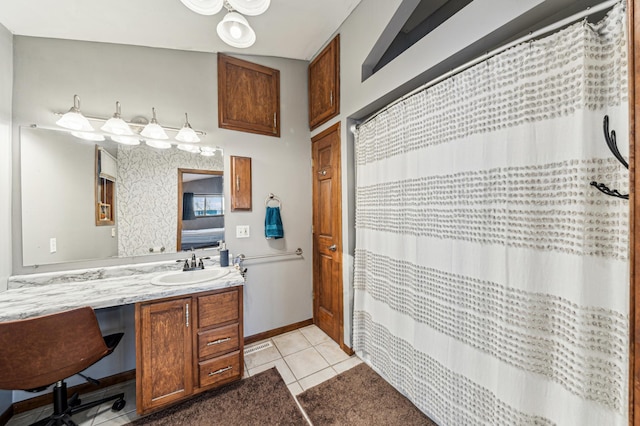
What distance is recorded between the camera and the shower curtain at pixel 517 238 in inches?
30.0

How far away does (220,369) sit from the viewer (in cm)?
164

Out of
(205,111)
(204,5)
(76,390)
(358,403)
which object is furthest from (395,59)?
(76,390)

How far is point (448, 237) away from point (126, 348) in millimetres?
2441

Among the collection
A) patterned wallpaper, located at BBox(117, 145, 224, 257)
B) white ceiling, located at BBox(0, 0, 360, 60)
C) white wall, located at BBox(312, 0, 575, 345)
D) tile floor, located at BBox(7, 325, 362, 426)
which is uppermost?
white ceiling, located at BBox(0, 0, 360, 60)

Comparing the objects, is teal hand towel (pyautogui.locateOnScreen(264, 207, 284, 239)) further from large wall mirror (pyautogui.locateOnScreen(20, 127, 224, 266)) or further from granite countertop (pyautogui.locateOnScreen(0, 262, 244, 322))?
granite countertop (pyautogui.locateOnScreen(0, 262, 244, 322))

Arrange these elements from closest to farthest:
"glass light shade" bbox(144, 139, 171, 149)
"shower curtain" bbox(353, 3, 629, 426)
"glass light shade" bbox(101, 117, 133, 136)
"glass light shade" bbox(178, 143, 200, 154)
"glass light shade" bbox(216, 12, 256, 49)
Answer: "shower curtain" bbox(353, 3, 629, 426) < "glass light shade" bbox(216, 12, 256, 49) < "glass light shade" bbox(101, 117, 133, 136) < "glass light shade" bbox(144, 139, 171, 149) < "glass light shade" bbox(178, 143, 200, 154)

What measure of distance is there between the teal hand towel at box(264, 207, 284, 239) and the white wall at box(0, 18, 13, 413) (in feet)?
5.52

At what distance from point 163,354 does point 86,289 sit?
0.67 metres

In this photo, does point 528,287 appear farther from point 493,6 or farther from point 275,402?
point 275,402

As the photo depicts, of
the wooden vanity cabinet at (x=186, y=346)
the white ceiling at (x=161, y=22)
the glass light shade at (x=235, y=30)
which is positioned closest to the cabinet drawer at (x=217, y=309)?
the wooden vanity cabinet at (x=186, y=346)

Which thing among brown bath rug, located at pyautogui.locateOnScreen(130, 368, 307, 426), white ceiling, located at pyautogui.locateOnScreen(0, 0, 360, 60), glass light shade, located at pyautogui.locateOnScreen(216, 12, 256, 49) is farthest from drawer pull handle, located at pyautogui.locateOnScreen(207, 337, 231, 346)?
white ceiling, located at pyautogui.locateOnScreen(0, 0, 360, 60)

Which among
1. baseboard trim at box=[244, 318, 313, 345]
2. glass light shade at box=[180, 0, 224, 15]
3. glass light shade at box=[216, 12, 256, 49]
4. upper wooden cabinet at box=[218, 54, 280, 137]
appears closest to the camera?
glass light shade at box=[180, 0, 224, 15]

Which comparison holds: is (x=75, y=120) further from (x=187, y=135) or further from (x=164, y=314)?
(x=164, y=314)

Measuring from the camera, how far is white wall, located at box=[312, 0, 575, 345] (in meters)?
0.99
